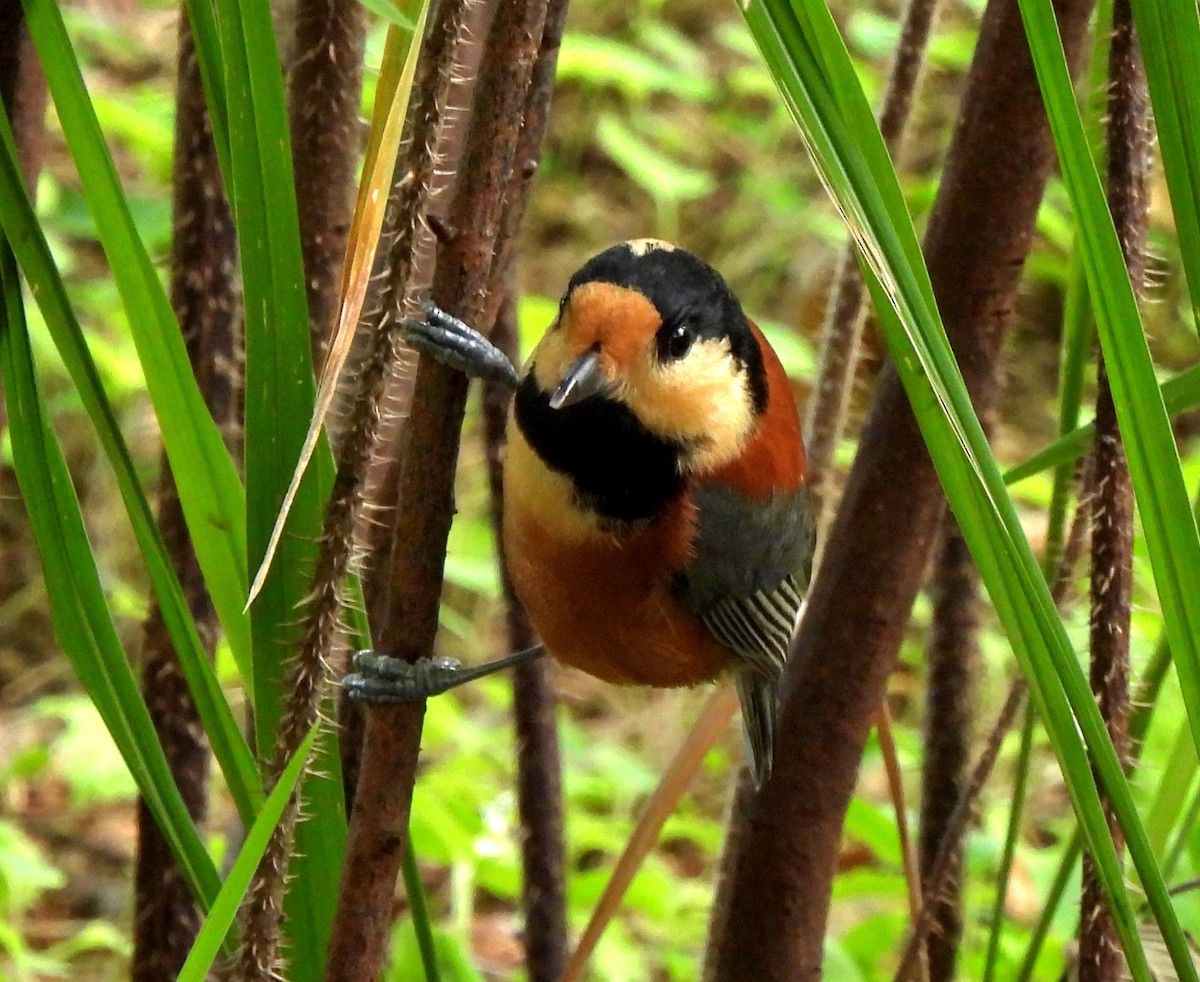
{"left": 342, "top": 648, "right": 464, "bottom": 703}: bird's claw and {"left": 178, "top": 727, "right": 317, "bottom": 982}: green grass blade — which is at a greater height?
{"left": 342, "top": 648, "right": 464, "bottom": 703}: bird's claw

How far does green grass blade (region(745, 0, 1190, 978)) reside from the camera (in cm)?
49

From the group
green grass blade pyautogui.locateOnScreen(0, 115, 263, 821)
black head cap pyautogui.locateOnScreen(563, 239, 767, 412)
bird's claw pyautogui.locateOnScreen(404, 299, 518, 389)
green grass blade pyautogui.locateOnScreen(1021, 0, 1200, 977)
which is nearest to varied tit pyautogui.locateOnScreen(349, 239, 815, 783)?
black head cap pyautogui.locateOnScreen(563, 239, 767, 412)

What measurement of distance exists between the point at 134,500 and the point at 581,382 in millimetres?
278

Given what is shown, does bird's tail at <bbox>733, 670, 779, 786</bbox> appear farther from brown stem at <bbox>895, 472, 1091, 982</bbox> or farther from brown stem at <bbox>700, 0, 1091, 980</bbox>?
brown stem at <bbox>895, 472, 1091, 982</bbox>

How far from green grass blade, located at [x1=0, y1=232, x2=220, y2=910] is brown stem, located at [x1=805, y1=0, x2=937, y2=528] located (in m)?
0.52

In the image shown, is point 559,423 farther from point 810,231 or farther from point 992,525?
point 810,231

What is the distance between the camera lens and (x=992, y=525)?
52 centimetres

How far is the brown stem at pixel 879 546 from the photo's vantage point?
2.68 feet

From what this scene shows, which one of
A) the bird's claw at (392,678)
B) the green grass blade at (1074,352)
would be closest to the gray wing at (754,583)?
the green grass blade at (1074,352)

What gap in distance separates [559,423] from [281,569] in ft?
1.05

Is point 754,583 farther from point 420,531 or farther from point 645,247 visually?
point 420,531

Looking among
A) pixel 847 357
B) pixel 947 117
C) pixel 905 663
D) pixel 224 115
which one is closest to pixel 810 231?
pixel 947 117

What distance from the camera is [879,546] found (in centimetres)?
85

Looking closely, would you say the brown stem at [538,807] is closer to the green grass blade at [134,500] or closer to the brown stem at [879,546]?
the brown stem at [879,546]
